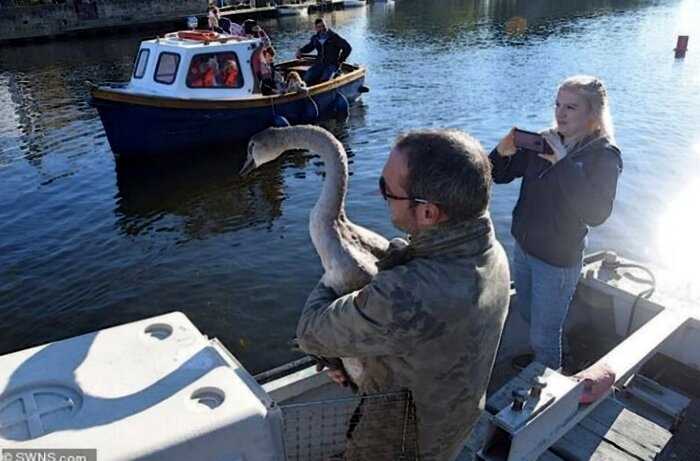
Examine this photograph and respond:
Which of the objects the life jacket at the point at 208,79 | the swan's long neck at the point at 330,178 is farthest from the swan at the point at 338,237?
the life jacket at the point at 208,79

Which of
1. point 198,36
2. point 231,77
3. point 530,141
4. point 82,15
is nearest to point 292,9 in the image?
point 82,15

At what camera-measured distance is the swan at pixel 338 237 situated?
3068 millimetres

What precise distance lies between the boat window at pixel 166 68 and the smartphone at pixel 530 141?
38.2ft

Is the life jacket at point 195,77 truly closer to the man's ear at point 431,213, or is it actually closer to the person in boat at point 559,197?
the person in boat at point 559,197

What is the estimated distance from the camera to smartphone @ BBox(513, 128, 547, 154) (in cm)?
392

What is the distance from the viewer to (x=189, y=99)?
44.3ft

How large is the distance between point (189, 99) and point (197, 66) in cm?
105

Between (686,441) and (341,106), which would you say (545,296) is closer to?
(686,441)

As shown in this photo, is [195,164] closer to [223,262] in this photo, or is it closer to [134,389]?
[223,262]

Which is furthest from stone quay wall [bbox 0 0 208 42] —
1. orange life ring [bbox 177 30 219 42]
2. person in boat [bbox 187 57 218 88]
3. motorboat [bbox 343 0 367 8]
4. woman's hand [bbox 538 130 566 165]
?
woman's hand [bbox 538 130 566 165]

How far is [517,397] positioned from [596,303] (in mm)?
2515

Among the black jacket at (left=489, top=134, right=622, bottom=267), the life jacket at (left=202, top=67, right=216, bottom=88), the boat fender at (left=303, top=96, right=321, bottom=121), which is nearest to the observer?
the black jacket at (left=489, top=134, right=622, bottom=267)

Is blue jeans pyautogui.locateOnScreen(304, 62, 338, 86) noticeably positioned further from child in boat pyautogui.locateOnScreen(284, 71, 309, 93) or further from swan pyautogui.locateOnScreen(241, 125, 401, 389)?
swan pyautogui.locateOnScreen(241, 125, 401, 389)

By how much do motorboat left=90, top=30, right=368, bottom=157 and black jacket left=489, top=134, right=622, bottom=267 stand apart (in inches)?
427
